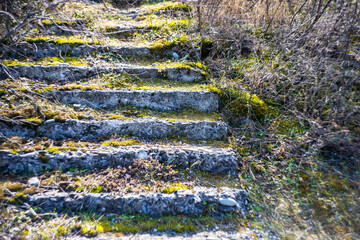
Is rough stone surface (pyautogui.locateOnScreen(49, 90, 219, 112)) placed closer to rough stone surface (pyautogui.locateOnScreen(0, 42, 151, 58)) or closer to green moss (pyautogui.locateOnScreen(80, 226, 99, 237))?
rough stone surface (pyautogui.locateOnScreen(0, 42, 151, 58))

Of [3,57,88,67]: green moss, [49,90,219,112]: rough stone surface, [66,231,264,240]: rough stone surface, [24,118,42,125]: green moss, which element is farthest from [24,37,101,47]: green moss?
[66,231,264,240]: rough stone surface

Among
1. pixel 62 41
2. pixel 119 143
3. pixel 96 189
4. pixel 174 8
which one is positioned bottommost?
pixel 96 189

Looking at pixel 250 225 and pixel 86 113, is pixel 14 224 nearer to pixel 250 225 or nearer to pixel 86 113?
pixel 86 113

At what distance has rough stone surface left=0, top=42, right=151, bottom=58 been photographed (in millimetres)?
3614

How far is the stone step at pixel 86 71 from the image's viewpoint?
10.9ft

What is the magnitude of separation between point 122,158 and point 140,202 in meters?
0.68

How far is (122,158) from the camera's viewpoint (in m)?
2.62

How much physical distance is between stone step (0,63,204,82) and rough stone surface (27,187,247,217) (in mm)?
2253

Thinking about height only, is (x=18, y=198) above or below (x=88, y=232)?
above

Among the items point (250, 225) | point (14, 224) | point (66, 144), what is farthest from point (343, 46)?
point (14, 224)

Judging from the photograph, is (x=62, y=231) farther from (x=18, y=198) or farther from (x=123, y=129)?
(x=123, y=129)

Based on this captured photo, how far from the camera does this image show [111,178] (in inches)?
96.6

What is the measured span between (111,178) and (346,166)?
139 inches

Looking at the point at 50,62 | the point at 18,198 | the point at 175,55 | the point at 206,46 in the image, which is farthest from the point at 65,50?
the point at 206,46
